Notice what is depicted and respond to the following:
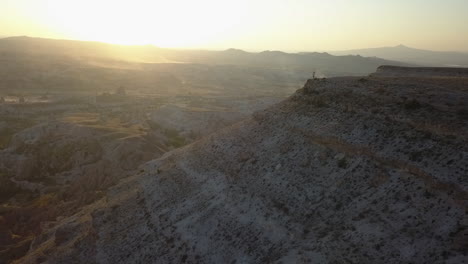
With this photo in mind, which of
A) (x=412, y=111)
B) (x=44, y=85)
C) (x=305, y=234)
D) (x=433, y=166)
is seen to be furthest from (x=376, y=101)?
(x=44, y=85)

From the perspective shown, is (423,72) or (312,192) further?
(423,72)

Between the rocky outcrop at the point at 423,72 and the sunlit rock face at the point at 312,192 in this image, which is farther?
the rocky outcrop at the point at 423,72

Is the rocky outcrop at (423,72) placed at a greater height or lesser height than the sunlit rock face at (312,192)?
greater

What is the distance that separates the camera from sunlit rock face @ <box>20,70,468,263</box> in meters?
20.2

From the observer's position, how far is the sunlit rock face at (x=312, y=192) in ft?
66.4

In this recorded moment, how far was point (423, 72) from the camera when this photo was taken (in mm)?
43250

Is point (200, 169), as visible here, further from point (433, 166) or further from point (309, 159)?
point (433, 166)

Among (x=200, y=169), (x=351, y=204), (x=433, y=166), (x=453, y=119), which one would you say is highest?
(x=453, y=119)

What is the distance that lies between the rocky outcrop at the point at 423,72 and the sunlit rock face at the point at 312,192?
281 inches

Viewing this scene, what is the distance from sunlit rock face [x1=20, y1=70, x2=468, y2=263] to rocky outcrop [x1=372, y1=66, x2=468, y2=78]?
23.4 feet

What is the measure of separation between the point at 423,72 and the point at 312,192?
25625 mm

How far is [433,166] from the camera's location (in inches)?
874

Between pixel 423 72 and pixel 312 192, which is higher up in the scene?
pixel 423 72

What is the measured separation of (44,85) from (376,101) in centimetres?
15148
